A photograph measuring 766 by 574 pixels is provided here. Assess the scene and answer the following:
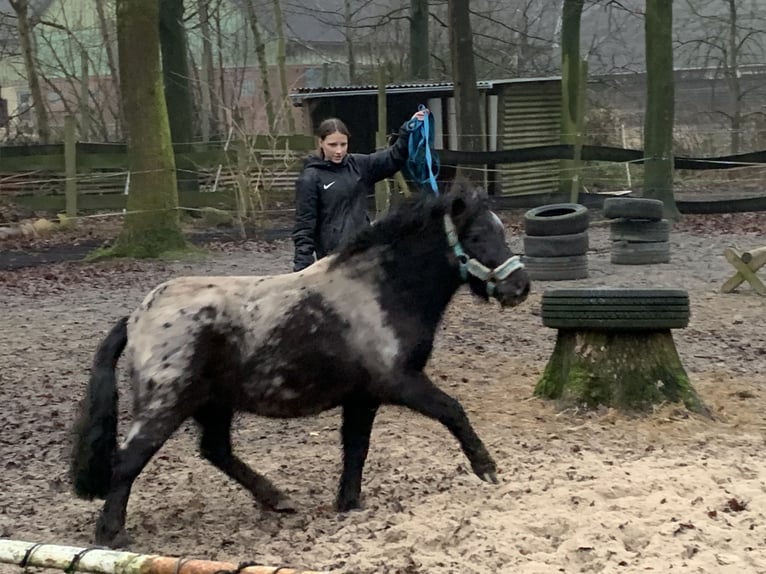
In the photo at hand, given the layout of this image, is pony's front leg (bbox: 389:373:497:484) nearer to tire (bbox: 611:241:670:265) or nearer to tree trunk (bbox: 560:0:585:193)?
tire (bbox: 611:241:670:265)

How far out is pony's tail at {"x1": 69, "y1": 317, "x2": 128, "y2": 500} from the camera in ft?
16.2

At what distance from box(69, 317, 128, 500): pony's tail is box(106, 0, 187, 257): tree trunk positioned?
11.3m

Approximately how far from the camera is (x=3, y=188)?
20391 millimetres

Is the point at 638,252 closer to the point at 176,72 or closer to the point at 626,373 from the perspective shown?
the point at 626,373

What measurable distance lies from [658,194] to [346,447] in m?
15.0

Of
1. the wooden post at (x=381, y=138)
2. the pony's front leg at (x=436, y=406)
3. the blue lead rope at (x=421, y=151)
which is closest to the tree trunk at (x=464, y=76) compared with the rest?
the wooden post at (x=381, y=138)

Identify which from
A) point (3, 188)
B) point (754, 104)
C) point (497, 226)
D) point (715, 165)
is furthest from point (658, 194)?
point (754, 104)

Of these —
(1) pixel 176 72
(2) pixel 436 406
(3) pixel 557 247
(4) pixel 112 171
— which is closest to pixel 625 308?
(2) pixel 436 406

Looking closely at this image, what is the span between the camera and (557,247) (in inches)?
509

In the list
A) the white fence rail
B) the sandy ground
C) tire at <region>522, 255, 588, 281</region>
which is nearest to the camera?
the white fence rail

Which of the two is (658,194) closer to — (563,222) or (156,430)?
(563,222)

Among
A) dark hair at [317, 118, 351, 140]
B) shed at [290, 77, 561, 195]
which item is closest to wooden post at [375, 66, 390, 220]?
shed at [290, 77, 561, 195]

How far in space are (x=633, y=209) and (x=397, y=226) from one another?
9.32 meters

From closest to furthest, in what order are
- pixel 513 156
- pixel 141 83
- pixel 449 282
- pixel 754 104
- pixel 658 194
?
1. pixel 449 282
2. pixel 141 83
3. pixel 658 194
4. pixel 513 156
5. pixel 754 104
